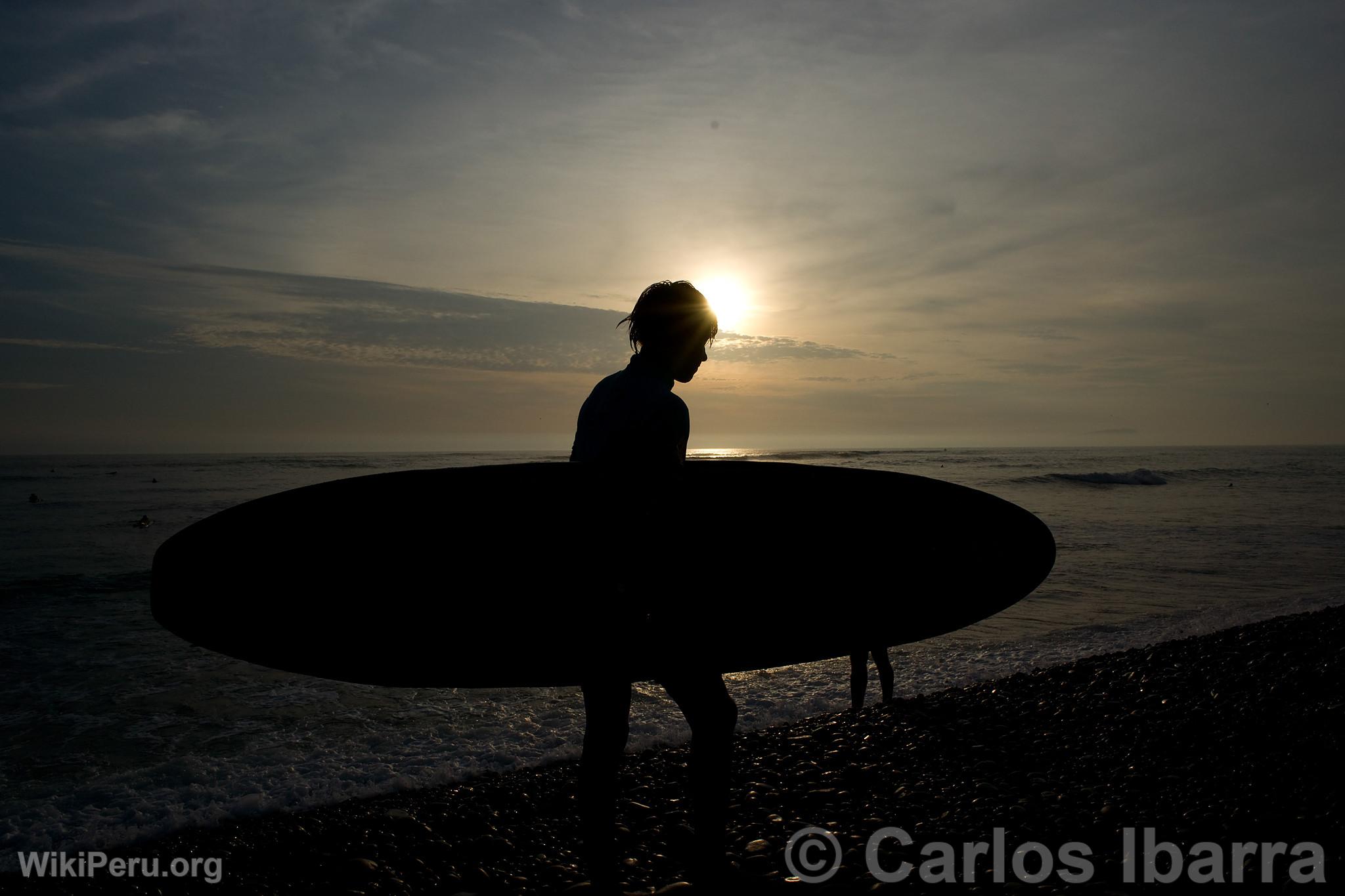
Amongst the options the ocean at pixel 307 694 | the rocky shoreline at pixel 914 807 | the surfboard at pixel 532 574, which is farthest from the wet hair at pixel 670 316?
the ocean at pixel 307 694

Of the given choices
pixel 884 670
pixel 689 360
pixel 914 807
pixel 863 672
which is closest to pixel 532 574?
pixel 689 360

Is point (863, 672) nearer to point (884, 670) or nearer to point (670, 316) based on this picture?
point (884, 670)

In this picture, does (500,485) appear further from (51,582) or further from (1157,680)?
(51,582)

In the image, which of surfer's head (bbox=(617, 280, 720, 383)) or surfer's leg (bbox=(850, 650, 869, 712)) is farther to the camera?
surfer's leg (bbox=(850, 650, 869, 712))

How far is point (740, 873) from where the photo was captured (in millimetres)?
3031

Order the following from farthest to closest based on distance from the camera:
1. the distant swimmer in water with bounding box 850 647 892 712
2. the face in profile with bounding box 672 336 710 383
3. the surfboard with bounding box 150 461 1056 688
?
1. the distant swimmer in water with bounding box 850 647 892 712
2. the surfboard with bounding box 150 461 1056 688
3. the face in profile with bounding box 672 336 710 383

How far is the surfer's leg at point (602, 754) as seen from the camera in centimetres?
233

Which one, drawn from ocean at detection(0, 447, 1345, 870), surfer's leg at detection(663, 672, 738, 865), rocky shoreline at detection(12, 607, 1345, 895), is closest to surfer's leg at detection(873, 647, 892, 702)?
rocky shoreline at detection(12, 607, 1345, 895)

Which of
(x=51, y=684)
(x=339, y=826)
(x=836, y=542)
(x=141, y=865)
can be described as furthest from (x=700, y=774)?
(x=51, y=684)

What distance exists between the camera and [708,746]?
7.58 feet

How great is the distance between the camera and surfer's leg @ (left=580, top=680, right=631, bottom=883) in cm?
233

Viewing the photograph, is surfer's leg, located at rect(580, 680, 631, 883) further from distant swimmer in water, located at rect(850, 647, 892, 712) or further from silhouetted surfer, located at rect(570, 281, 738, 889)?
distant swimmer in water, located at rect(850, 647, 892, 712)

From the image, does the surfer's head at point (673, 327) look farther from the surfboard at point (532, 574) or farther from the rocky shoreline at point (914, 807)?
the rocky shoreline at point (914, 807)

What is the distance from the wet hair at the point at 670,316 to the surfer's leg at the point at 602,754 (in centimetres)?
113
